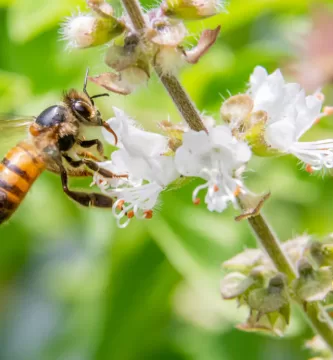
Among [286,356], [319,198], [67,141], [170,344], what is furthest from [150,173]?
[286,356]

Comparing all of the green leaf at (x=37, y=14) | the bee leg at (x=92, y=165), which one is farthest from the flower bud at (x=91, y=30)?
the green leaf at (x=37, y=14)

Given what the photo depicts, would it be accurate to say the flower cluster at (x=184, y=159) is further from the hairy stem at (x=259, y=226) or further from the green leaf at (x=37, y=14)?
the green leaf at (x=37, y=14)

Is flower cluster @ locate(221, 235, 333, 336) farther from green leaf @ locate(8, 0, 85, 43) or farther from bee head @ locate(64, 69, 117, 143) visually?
green leaf @ locate(8, 0, 85, 43)

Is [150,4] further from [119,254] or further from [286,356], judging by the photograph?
[286,356]

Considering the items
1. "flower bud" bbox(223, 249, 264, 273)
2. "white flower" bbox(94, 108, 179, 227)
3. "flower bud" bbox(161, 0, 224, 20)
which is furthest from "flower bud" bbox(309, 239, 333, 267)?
"flower bud" bbox(161, 0, 224, 20)

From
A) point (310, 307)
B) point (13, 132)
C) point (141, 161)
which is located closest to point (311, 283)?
point (310, 307)

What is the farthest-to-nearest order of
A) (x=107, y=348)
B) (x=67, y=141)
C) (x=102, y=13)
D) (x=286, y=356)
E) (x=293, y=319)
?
(x=286, y=356) < (x=107, y=348) < (x=293, y=319) < (x=67, y=141) < (x=102, y=13)

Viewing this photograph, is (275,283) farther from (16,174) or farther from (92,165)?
(16,174)
